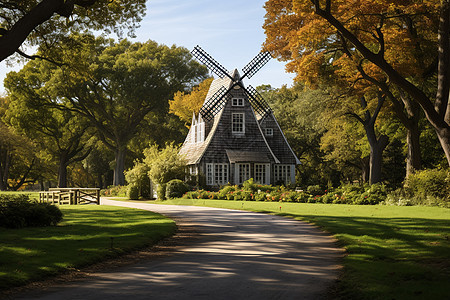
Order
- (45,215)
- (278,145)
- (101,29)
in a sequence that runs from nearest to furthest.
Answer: (45,215) < (101,29) < (278,145)

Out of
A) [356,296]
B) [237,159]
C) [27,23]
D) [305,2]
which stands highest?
[305,2]

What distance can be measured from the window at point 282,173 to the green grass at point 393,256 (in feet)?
82.4

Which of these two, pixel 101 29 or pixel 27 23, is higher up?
pixel 101 29

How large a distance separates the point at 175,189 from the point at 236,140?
10396 mm

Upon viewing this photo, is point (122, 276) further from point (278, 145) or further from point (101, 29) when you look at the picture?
point (278, 145)

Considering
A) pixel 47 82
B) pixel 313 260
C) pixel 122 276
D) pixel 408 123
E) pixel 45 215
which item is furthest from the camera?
pixel 47 82

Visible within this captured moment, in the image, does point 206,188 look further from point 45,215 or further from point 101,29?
point 45,215

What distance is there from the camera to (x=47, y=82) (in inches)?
2304

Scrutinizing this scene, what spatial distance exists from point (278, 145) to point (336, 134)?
623 centimetres

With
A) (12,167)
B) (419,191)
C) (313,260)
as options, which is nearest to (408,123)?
(419,191)

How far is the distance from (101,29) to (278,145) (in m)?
24.0

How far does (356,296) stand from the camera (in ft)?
25.7

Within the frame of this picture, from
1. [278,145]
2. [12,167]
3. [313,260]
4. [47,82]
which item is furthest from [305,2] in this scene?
[12,167]

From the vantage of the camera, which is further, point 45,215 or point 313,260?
point 45,215
